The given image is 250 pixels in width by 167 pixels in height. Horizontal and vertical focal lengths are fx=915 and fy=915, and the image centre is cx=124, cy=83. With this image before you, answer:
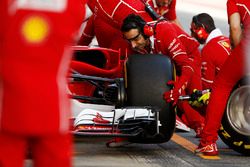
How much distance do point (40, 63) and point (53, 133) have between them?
261mm

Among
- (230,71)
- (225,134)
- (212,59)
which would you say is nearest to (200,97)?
(225,134)

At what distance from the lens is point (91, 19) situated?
28.5 feet

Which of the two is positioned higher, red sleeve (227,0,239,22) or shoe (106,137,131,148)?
red sleeve (227,0,239,22)

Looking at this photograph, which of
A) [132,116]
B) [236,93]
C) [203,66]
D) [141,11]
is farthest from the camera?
[203,66]

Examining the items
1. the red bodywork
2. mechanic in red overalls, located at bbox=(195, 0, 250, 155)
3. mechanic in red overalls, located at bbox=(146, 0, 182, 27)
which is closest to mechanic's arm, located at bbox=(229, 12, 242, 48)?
mechanic in red overalls, located at bbox=(195, 0, 250, 155)

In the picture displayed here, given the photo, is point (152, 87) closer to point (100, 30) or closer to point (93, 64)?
point (93, 64)

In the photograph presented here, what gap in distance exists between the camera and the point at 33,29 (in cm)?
333

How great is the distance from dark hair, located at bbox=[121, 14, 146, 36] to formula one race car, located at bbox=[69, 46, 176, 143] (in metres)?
0.22

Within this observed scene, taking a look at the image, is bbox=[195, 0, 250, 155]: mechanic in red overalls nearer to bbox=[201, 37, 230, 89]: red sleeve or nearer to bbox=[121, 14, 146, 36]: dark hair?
bbox=[121, 14, 146, 36]: dark hair

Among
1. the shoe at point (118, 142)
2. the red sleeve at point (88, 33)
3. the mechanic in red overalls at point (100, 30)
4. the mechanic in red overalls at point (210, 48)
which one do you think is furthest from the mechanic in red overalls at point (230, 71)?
the mechanic in red overalls at point (210, 48)

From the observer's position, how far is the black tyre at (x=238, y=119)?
293 inches

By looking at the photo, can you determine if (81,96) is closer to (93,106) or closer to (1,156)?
(93,106)

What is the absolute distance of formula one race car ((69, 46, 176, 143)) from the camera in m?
7.05

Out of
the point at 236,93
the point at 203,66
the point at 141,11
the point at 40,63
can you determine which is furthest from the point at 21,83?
the point at 203,66
